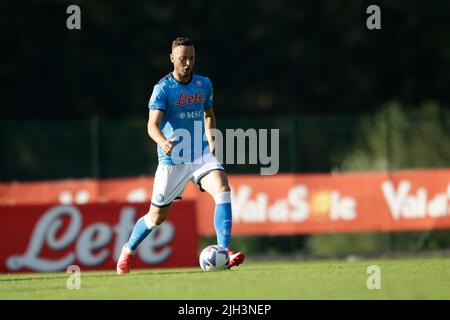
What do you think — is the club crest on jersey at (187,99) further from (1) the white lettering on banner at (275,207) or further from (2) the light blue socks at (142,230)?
(1) the white lettering on banner at (275,207)

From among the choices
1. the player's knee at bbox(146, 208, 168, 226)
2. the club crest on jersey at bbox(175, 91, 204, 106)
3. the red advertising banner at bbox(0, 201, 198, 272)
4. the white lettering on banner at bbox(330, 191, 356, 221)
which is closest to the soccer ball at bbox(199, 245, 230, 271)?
the player's knee at bbox(146, 208, 168, 226)

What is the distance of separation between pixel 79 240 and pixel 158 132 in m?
6.77

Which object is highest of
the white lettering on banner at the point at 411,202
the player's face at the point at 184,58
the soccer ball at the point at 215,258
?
the white lettering on banner at the point at 411,202

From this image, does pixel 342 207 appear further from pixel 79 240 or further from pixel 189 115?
pixel 189 115

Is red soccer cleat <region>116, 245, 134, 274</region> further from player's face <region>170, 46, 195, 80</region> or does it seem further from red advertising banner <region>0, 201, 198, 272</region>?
red advertising banner <region>0, 201, 198, 272</region>

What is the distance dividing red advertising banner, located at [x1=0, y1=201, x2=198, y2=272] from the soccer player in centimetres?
585

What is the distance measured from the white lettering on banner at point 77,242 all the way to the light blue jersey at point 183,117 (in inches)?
241

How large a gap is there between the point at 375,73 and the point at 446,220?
21.7 metres

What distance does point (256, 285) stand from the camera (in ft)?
35.0

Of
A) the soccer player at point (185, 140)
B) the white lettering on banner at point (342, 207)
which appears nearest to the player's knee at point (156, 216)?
the soccer player at point (185, 140)

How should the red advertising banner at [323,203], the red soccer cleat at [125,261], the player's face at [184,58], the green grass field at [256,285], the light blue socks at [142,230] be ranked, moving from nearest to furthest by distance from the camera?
the green grass field at [256,285], the player's face at [184,58], the light blue socks at [142,230], the red soccer cleat at [125,261], the red advertising banner at [323,203]

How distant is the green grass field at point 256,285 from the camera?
32.8 ft
